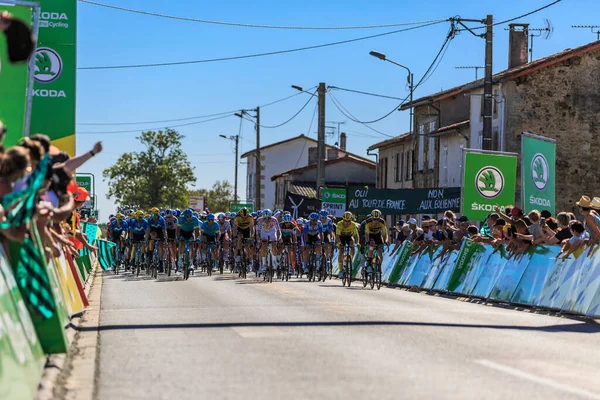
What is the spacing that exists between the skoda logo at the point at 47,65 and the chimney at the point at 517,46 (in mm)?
35669

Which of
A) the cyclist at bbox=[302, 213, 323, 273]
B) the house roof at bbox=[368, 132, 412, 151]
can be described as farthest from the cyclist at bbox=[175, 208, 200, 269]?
the house roof at bbox=[368, 132, 412, 151]

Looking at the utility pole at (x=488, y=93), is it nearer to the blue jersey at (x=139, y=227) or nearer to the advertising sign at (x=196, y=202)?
the blue jersey at (x=139, y=227)

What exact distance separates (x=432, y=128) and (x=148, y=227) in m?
28.2

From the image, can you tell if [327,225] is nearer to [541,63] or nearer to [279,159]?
[541,63]

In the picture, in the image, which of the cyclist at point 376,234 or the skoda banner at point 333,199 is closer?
the cyclist at point 376,234

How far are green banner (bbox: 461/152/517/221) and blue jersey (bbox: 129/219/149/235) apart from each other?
988 cm

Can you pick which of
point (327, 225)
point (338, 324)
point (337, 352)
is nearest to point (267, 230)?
point (327, 225)

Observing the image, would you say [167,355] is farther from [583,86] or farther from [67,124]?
[583,86]

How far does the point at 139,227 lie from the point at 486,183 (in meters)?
10.9

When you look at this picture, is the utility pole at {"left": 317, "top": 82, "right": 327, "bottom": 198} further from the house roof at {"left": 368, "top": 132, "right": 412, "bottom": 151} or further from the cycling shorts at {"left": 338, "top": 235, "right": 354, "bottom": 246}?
the house roof at {"left": 368, "top": 132, "right": 412, "bottom": 151}

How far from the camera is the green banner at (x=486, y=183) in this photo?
25.9 m

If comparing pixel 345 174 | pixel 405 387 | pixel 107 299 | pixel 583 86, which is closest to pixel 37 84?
pixel 107 299

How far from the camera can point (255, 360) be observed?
9789 mm

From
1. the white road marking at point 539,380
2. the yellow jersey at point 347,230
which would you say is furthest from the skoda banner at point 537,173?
the white road marking at point 539,380
